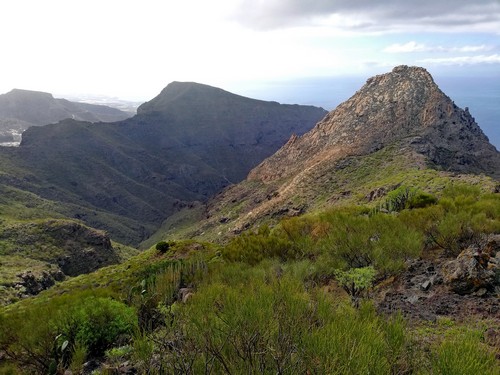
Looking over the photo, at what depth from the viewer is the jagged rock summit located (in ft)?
288

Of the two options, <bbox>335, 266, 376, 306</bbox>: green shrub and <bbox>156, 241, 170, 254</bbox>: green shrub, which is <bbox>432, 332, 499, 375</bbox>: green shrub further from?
<bbox>156, 241, 170, 254</bbox>: green shrub

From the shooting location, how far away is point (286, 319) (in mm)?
7973

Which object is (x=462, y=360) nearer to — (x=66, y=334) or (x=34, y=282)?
(x=66, y=334)

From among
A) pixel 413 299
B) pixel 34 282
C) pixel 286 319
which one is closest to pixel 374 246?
pixel 413 299

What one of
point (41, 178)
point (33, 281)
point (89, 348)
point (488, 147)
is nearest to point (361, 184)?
point (488, 147)

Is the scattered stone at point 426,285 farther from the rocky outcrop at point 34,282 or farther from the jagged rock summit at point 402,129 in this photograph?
the jagged rock summit at point 402,129

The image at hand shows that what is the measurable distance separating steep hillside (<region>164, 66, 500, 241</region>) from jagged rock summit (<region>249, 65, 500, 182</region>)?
0.24 metres

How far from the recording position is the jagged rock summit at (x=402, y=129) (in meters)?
87.7

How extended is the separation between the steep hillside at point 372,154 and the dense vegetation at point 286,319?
1601 inches

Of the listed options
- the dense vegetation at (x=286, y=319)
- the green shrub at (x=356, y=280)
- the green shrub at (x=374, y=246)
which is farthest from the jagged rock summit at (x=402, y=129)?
the green shrub at (x=356, y=280)

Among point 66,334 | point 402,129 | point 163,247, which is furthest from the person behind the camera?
point 402,129

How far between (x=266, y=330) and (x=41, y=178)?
202 metres

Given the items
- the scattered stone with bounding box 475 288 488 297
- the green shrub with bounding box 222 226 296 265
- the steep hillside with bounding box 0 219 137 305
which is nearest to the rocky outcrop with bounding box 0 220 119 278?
the steep hillside with bounding box 0 219 137 305

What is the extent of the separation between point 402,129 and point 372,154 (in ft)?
40.2
